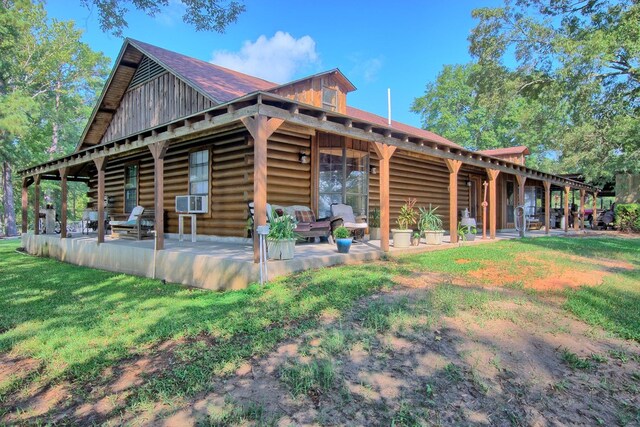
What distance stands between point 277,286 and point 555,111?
17776 millimetres

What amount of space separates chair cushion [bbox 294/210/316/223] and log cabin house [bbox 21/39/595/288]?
44 cm

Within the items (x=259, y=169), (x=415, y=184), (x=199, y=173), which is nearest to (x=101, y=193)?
(x=199, y=173)

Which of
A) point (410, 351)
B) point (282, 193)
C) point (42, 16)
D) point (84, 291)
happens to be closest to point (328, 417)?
point (410, 351)

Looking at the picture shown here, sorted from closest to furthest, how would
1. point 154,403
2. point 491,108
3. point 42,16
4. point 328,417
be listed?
point 328,417 < point 154,403 < point 491,108 < point 42,16

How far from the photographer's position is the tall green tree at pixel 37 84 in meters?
16.9

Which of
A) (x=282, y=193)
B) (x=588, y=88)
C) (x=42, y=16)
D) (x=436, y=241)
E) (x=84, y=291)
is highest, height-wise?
(x=42, y=16)

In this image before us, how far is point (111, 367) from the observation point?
3.00 metres

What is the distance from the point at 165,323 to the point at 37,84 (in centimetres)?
2487

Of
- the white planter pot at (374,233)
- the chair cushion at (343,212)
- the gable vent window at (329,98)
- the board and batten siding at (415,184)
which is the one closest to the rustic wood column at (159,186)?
the chair cushion at (343,212)

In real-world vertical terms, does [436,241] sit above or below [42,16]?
below

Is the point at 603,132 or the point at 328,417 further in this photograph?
the point at 603,132

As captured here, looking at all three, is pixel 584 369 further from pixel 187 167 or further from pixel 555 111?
pixel 555 111

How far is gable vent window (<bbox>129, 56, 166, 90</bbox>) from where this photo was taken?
10.1 metres

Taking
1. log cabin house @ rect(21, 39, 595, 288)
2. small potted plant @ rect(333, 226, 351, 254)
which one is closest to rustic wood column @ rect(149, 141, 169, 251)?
log cabin house @ rect(21, 39, 595, 288)
